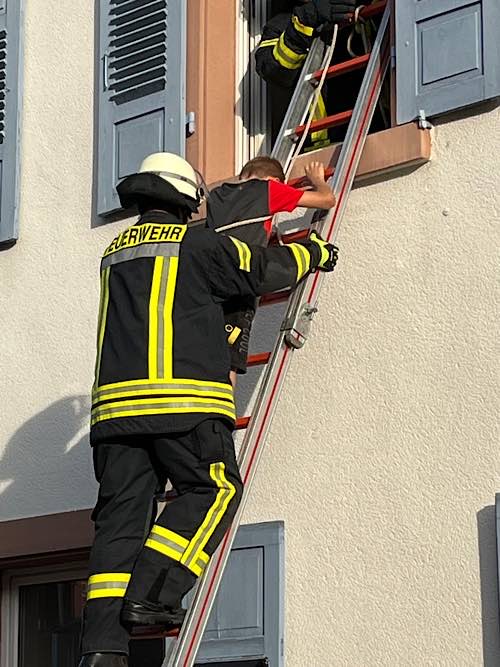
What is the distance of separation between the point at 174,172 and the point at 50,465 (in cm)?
197

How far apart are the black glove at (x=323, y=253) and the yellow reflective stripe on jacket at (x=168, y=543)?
3.48 ft

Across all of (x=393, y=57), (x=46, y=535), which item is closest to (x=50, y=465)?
(x=46, y=535)

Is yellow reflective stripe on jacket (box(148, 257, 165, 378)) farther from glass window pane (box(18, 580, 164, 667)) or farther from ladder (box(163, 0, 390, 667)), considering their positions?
glass window pane (box(18, 580, 164, 667))

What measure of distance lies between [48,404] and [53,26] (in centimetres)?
172

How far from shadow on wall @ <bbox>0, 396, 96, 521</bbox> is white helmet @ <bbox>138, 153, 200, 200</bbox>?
5.47 feet

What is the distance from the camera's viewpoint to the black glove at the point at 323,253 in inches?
217

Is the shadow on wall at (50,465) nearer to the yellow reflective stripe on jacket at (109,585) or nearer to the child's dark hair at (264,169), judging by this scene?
the child's dark hair at (264,169)

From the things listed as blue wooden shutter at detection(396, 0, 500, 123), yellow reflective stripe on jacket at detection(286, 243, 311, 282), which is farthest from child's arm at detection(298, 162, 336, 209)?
blue wooden shutter at detection(396, 0, 500, 123)

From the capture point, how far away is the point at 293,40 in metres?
6.54

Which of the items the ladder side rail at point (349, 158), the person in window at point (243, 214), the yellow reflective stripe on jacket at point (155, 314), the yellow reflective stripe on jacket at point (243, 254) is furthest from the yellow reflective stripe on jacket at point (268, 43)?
the yellow reflective stripe on jacket at point (155, 314)

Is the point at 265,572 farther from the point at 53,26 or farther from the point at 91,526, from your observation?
the point at 53,26

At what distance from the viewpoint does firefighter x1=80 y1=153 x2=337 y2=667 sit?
16.4 feet

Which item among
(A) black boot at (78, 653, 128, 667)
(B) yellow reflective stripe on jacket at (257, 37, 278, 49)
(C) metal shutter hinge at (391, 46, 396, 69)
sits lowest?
(A) black boot at (78, 653, 128, 667)

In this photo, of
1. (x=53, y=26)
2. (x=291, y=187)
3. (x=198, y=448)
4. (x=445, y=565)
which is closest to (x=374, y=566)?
(x=445, y=565)
